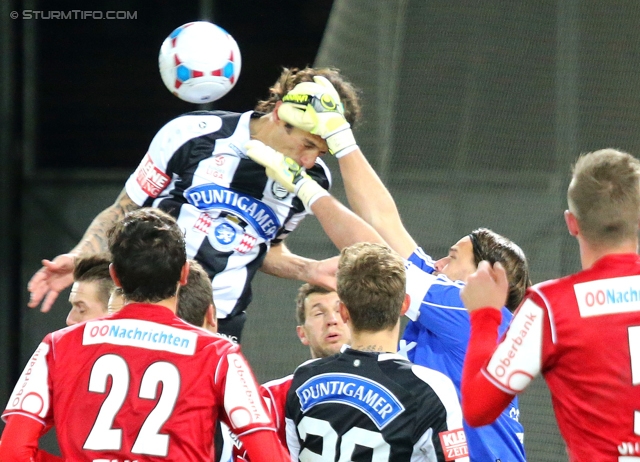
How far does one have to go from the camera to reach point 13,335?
6.25 metres

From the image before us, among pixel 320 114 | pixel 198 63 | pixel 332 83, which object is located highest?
pixel 198 63

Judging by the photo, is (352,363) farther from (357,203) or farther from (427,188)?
(427,188)

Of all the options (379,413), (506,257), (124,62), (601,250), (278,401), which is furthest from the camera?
(124,62)

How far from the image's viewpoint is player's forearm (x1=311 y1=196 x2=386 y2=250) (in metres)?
3.19

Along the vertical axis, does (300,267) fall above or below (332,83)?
below

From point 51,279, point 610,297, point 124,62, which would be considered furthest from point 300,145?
point 124,62

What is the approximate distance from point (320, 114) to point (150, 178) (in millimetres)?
710

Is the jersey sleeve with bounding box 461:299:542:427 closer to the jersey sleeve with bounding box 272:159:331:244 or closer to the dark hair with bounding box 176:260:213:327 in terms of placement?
the dark hair with bounding box 176:260:213:327

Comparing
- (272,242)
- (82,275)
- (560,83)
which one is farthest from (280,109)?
(560,83)

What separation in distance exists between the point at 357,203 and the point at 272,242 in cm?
57

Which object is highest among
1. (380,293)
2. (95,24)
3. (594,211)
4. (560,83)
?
(95,24)

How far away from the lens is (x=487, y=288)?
1979mm

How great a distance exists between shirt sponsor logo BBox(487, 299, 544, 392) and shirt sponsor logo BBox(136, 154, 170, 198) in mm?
1937

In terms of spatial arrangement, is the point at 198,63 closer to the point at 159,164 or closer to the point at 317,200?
the point at 159,164
